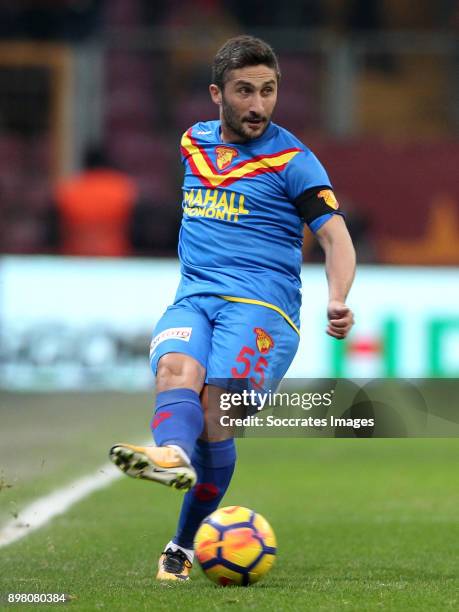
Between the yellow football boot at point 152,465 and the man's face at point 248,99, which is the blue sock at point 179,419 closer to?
the yellow football boot at point 152,465

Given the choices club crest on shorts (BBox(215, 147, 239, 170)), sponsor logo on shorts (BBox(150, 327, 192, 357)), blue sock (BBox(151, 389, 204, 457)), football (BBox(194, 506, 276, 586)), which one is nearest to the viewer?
blue sock (BBox(151, 389, 204, 457))

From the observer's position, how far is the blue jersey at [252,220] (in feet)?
17.4

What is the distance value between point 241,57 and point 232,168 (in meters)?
0.43

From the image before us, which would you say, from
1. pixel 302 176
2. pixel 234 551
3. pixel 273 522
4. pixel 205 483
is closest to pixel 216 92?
pixel 302 176

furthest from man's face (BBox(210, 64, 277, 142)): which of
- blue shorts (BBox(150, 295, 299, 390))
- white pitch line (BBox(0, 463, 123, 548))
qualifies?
white pitch line (BBox(0, 463, 123, 548))

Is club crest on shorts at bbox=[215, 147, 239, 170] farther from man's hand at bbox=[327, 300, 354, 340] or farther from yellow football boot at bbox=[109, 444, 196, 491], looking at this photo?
yellow football boot at bbox=[109, 444, 196, 491]

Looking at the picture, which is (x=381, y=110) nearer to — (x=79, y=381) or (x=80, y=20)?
(x=80, y=20)

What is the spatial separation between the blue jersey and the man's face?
7 cm

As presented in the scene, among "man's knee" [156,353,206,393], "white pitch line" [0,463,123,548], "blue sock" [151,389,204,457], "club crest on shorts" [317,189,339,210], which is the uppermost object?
"club crest on shorts" [317,189,339,210]

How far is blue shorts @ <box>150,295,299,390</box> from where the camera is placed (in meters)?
5.14

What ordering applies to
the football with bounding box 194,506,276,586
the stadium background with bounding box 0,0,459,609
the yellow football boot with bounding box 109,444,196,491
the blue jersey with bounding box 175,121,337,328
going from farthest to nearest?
1. the stadium background with bounding box 0,0,459,609
2. the blue jersey with bounding box 175,121,337,328
3. the football with bounding box 194,506,276,586
4. the yellow football boot with bounding box 109,444,196,491

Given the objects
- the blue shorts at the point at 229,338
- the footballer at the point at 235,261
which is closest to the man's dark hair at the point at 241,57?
the footballer at the point at 235,261

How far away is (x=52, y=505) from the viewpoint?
773 centimetres

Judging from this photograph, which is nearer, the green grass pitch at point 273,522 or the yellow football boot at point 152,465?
the yellow football boot at point 152,465
